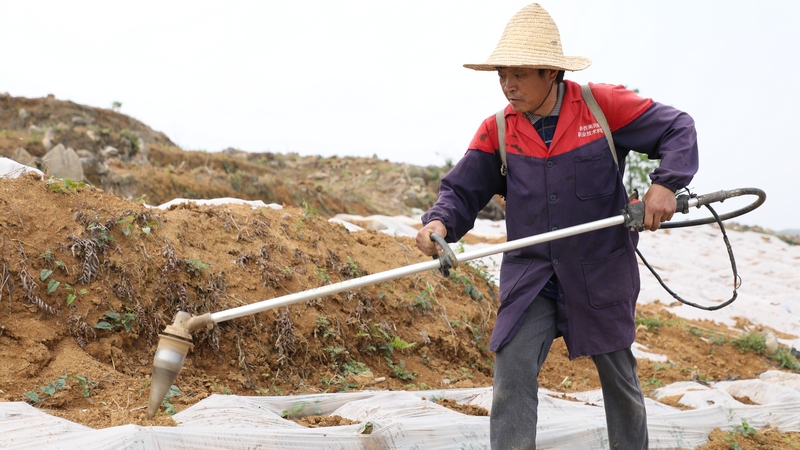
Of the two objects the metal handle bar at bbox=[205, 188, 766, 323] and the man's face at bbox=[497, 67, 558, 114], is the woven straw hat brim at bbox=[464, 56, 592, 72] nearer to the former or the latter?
the man's face at bbox=[497, 67, 558, 114]

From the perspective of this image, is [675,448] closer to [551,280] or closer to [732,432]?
[732,432]

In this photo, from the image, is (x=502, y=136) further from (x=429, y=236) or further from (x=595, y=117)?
(x=429, y=236)

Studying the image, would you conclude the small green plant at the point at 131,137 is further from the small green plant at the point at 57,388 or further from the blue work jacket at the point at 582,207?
the blue work jacket at the point at 582,207

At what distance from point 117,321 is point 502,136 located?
2.22 meters

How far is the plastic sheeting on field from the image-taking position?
2.50 m

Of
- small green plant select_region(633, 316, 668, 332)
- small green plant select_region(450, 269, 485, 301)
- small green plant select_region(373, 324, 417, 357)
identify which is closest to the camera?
small green plant select_region(373, 324, 417, 357)

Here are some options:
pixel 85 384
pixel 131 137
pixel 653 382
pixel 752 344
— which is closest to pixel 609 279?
pixel 85 384

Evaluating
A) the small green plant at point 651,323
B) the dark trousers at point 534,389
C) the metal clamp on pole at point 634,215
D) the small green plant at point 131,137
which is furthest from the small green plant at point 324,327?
the small green plant at point 131,137

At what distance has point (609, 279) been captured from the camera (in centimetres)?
279

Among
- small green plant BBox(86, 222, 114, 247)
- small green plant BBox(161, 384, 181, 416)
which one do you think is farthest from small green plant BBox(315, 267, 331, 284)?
small green plant BBox(161, 384, 181, 416)

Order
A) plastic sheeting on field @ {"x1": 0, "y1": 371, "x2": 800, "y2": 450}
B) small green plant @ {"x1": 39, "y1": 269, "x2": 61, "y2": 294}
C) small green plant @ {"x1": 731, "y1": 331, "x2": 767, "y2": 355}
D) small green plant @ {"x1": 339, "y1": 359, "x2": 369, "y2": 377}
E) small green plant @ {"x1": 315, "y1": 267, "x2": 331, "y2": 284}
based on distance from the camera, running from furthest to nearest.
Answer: small green plant @ {"x1": 731, "y1": 331, "x2": 767, "y2": 355}, small green plant @ {"x1": 315, "y1": 267, "x2": 331, "y2": 284}, small green plant @ {"x1": 339, "y1": 359, "x2": 369, "y2": 377}, small green plant @ {"x1": 39, "y1": 269, "x2": 61, "y2": 294}, plastic sheeting on field @ {"x1": 0, "y1": 371, "x2": 800, "y2": 450}

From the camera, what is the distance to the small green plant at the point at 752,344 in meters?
6.89

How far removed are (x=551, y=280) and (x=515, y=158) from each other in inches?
19.5

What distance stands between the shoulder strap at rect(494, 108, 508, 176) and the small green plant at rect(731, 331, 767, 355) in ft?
16.6
